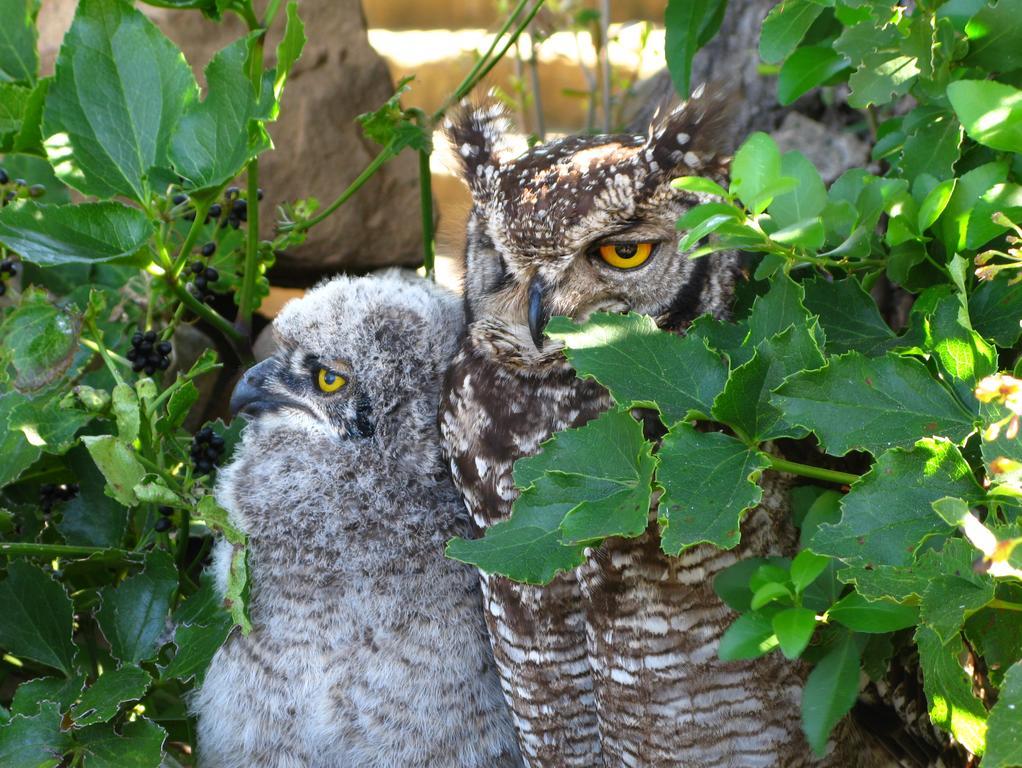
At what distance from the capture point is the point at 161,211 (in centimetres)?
158

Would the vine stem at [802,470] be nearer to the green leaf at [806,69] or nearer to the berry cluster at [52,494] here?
the green leaf at [806,69]

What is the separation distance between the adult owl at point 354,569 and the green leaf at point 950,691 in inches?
29.0

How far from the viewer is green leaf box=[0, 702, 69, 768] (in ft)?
4.71

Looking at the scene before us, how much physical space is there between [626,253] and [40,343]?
84cm

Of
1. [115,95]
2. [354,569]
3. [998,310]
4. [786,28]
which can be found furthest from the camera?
[354,569]

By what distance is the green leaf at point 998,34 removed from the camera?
4.13ft

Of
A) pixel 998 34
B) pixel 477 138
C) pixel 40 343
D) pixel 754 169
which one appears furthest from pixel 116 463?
pixel 998 34

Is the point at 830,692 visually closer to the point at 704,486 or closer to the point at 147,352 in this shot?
the point at 704,486

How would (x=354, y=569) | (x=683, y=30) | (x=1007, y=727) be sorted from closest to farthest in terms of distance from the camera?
(x=1007, y=727), (x=354, y=569), (x=683, y=30)

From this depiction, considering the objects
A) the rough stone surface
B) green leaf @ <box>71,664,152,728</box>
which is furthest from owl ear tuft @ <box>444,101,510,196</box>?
the rough stone surface

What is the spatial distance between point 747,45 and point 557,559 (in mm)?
1986

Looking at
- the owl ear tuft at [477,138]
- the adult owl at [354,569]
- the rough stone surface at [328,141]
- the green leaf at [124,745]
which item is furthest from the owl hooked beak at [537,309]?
the rough stone surface at [328,141]

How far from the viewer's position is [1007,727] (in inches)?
36.5

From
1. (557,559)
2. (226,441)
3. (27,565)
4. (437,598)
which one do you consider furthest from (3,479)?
Result: (557,559)
